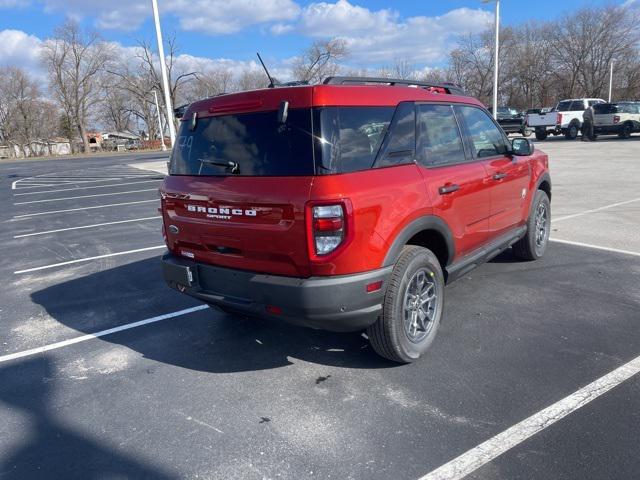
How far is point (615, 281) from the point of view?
4938mm

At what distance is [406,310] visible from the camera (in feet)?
11.2

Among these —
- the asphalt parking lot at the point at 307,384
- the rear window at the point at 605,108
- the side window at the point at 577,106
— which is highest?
the side window at the point at 577,106

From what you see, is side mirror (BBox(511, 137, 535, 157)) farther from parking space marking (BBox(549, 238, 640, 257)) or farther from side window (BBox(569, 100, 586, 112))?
side window (BBox(569, 100, 586, 112))

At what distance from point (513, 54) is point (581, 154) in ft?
169

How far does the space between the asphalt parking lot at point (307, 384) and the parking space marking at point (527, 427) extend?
0.03 m

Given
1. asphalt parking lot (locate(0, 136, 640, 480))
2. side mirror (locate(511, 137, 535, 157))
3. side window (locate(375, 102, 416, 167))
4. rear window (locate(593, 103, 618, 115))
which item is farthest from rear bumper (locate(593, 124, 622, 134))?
side window (locate(375, 102, 416, 167))

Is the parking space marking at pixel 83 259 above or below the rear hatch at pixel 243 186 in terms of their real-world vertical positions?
below

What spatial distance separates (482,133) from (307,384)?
9.22ft

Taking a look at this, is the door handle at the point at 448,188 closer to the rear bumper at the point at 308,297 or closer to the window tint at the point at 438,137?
the window tint at the point at 438,137

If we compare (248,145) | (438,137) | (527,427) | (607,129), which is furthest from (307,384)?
(607,129)

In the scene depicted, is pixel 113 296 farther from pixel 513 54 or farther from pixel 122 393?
pixel 513 54

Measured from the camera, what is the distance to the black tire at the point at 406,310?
10.5 ft

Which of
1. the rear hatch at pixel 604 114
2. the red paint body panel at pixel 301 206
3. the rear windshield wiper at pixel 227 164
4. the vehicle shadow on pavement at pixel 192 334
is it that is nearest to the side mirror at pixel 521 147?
the red paint body panel at pixel 301 206

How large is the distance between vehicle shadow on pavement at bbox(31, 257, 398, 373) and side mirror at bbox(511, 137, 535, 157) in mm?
2511
